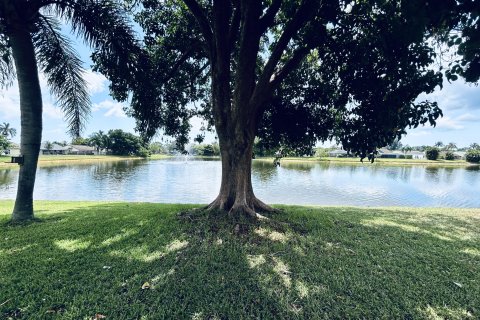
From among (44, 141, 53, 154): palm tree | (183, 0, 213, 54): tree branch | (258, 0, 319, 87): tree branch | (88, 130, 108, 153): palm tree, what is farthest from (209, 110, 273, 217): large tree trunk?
(44, 141, 53, 154): palm tree

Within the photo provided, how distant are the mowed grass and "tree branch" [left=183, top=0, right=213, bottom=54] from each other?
461cm

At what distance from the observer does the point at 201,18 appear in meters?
6.82

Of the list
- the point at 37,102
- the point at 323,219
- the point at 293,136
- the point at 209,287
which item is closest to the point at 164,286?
the point at 209,287

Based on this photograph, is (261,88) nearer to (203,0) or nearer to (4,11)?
(203,0)

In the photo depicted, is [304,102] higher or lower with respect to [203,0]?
lower

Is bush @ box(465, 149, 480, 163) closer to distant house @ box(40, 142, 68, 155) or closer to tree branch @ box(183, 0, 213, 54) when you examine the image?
tree branch @ box(183, 0, 213, 54)

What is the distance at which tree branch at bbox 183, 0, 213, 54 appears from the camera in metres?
6.57

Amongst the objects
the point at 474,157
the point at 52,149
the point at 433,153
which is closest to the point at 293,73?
the point at 474,157

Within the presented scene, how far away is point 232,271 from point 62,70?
715 cm

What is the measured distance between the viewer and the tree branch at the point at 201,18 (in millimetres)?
6574

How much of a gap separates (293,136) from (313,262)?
5353 millimetres

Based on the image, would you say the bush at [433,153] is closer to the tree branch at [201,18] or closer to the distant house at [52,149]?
Result: the tree branch at [201,18]

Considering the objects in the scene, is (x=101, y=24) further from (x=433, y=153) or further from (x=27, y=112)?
(x=433, y=153)

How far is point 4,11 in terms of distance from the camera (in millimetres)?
6051
